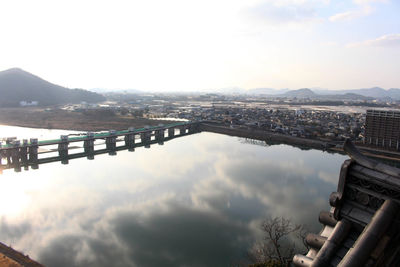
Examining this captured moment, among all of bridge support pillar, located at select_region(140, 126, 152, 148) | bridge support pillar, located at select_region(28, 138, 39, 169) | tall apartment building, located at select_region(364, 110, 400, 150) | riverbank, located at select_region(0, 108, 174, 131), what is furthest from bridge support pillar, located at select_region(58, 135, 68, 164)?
tall apartment building, located at select_region(364, 110, 400, 150)

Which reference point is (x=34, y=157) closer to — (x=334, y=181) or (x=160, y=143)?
(x=160, y=143)

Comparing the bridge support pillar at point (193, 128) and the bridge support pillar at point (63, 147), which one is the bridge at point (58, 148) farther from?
the bridge support pillar at point (193, 128)

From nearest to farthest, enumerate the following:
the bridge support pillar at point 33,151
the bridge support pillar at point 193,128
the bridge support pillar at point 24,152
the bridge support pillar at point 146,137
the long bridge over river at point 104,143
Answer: the long bridge over river at point 104,143 → the bridge support pillar at point 24,152 → the bridge support pillar at point 33,151 → the bridge support pillar at point 146,137 → the bridge support pillar at point 193,128

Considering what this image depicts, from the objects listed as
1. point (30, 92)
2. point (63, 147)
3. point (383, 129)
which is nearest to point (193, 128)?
point (63, 147)

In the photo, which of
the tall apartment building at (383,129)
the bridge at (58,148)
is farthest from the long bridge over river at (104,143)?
the tall apartment building at (383,129)

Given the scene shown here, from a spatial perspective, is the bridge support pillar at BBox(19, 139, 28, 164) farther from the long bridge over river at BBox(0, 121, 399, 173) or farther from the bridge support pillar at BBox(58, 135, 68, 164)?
the bridge support pillar at BBox(58, 135, 68, 164)

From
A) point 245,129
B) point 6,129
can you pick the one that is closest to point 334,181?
point 245,129

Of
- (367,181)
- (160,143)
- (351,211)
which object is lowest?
(160,143)
